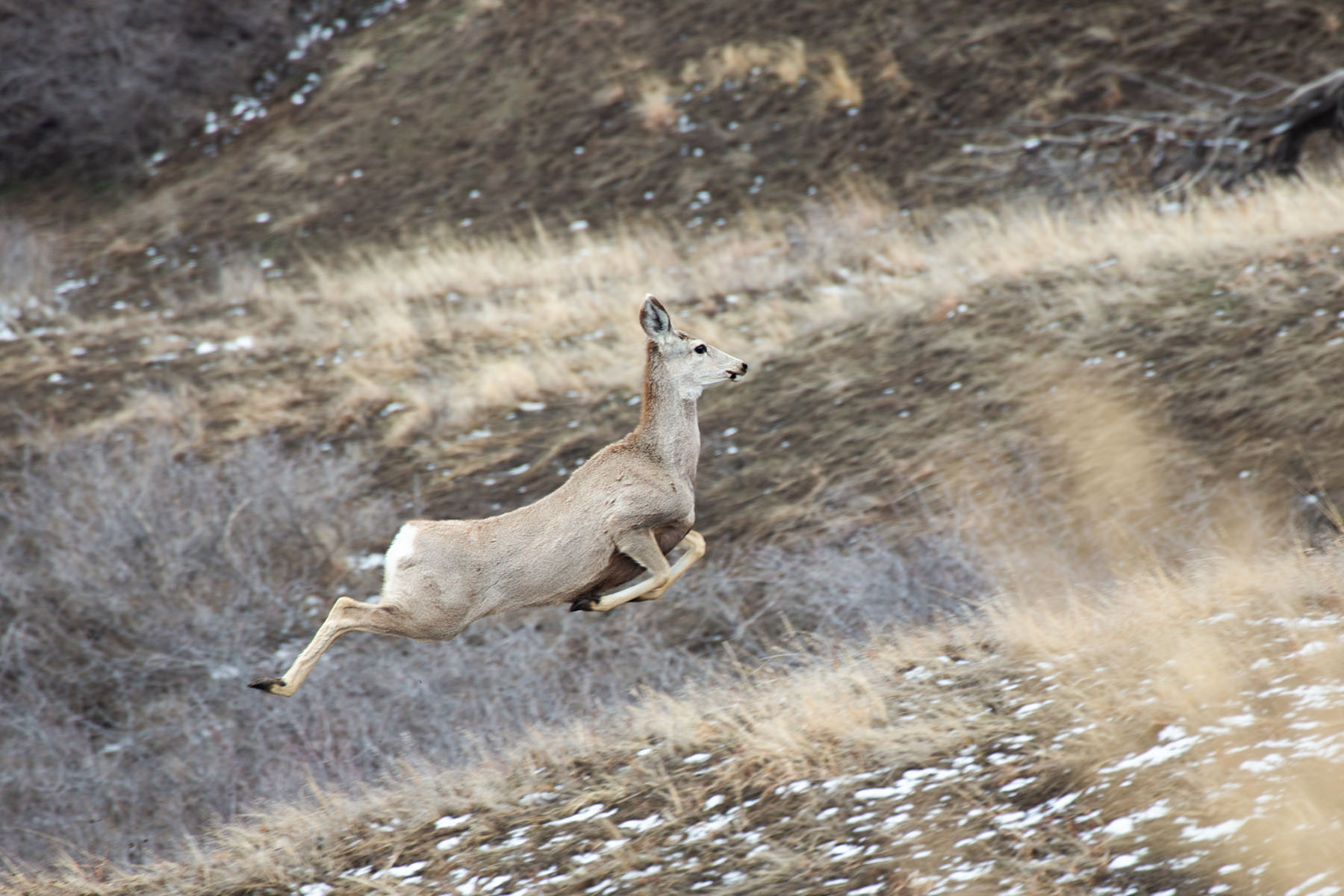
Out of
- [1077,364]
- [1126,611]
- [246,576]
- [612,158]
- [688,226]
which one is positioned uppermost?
[612,158]

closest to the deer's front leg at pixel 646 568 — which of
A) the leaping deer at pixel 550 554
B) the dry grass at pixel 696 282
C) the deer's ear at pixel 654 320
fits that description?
the leaping deer at pixel 550 554

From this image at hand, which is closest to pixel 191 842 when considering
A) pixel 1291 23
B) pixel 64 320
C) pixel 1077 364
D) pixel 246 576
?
pixel 246 576

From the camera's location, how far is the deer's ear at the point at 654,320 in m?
4.59

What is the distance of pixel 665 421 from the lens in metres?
4.77

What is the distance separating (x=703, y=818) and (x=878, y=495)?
529cm

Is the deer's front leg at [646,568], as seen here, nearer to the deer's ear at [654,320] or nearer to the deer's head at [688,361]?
the deer's head at [688,361]

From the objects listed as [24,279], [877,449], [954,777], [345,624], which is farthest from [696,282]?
[345,624]

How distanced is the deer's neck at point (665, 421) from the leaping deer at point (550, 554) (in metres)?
0.01

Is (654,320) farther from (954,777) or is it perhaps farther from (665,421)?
(954,777)

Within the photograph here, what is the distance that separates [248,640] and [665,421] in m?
9.21

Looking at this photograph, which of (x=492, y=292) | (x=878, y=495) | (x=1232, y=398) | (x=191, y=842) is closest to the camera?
(x=191, y=842)

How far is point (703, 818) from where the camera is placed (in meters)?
7.60

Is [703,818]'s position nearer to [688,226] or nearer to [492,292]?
[492,292]

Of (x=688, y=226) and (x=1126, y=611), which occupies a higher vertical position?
(x=688, y=226)
